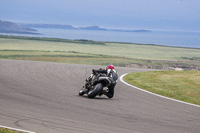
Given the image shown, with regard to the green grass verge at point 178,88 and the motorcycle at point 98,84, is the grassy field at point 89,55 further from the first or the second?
the motorcycle at point 98,84

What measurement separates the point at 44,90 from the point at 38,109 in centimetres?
452

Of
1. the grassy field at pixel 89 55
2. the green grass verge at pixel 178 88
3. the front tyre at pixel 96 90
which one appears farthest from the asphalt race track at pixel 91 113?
the grassy field at pixel 89 55

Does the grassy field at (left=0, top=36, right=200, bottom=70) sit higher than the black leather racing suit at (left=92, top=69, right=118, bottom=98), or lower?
lower

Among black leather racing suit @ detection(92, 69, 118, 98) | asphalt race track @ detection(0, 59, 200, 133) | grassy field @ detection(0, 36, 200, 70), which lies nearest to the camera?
asphalt race track @ detection(0, 59, 200, 133)

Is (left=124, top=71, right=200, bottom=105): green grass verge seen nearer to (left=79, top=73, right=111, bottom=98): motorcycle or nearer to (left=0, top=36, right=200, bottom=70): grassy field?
(left=79, top=73, right=111, bottom=98): motorcycle

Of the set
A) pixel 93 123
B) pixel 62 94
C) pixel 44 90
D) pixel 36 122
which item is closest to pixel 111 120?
pixel 93 123

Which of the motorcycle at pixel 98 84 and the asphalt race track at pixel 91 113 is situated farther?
the motorcycle at pixel 98 84

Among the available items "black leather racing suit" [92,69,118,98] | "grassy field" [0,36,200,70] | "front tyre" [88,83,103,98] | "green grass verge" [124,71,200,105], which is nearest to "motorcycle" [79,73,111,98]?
"front tyre" [88,83,103,98]

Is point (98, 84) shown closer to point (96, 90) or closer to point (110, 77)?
Answer: point (96, 90)

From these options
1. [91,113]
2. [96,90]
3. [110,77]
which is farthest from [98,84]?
[91,113]

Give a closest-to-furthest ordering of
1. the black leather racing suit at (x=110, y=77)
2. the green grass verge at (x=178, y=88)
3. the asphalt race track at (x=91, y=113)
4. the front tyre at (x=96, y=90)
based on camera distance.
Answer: the asphalt race track at (x=91, y=113) → the front tyre at (x=96, y=90) → the black leather racing suit at (x=110, y=77) → the green grass verge at (x=178, y=88)

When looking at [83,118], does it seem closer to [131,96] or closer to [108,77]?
[108,77]

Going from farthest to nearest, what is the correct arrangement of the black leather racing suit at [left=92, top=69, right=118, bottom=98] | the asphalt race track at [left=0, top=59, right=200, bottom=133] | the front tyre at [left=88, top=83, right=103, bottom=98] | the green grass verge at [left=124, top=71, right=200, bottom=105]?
the green grass verge at [left=124, top=71, right=200, bottom=105], the black leather racing suit at [left=92, top=69, right=118, bottom=98], the front tyre at [left=88, top=83, right=103, bottom=98], the asphalt race track at [left=0, top=59, right=200, bottom=133]

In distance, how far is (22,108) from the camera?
1030cm
